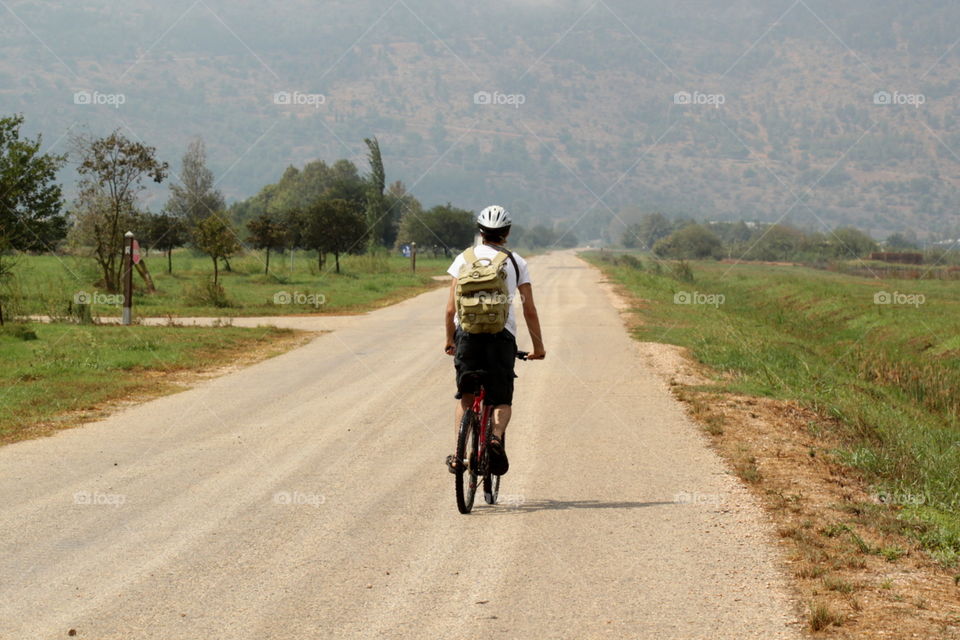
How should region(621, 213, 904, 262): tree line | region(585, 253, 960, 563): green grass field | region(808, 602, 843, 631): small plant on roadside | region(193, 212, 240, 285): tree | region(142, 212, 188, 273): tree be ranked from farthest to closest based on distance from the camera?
region(621, 213, 904, 262): tree line, region(142, 212, 188, 273): tree, region(193, 212, 240, 285): tree, region(585, 253, 960, 563): green grass field, region(808, 602, 843, 631): small plant on roadside

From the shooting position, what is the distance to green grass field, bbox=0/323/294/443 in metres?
12.5

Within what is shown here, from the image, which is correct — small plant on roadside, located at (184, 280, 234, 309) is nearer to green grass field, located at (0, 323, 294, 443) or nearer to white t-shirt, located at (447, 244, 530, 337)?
green grass field, located at (0, 323, 294, 443)

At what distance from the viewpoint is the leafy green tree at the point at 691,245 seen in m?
146

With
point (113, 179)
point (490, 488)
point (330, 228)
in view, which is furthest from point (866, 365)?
point (330, 228)

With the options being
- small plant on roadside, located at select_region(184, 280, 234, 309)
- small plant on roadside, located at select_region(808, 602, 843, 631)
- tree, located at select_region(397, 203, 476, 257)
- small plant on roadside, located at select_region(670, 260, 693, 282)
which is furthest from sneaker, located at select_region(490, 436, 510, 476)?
tree, located at select_region(397, 203, 476, 257)

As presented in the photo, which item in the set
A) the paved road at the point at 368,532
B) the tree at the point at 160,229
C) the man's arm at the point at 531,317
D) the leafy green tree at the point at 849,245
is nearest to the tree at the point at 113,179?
Result: the tree at the point at 160,229

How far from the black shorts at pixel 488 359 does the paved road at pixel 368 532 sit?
38.4 inches

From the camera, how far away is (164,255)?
282ft

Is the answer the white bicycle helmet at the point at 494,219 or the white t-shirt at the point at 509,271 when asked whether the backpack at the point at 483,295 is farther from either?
the white bicycle helmet at the point at 494,219

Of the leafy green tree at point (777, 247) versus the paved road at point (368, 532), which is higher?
the leafy green tree at point (777, 247)

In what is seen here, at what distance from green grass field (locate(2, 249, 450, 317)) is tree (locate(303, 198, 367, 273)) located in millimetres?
1495

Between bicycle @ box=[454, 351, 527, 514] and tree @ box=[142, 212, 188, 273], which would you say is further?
tree @ box=[142, 212, 188, 273]

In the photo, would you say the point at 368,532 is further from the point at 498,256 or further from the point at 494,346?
the point at 498,256

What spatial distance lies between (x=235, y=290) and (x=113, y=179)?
23.9 feet
